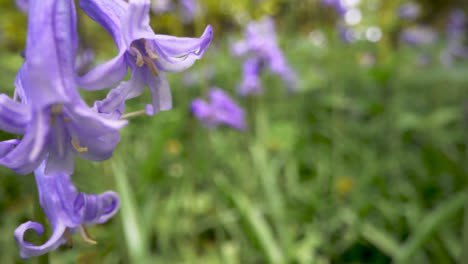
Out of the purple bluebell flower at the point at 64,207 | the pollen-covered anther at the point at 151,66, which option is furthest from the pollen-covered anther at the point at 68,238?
the pollen-covered anther at the point at 151,66

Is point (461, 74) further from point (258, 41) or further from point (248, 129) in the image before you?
point (248, 129)

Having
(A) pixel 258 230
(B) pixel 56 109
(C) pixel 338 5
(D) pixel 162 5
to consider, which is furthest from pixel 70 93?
(C) pixel 338 5

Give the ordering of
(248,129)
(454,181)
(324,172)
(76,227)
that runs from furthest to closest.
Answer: (248,129)
(324,172)
(454,181)
(76,227)

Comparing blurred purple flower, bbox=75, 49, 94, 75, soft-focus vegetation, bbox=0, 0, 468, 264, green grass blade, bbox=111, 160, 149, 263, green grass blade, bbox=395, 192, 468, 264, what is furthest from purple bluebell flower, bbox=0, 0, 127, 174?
green grass blade, bbox=395, 192, 468, 264

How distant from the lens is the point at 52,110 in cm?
36

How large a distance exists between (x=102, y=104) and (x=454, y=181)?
223cm

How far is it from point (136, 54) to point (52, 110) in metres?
0.12

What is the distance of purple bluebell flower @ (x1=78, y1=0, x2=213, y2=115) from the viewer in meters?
0.37

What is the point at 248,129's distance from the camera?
261 centimetres

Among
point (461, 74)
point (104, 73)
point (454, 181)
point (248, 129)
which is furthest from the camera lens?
point (248, 129)

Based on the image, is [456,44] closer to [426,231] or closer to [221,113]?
[221,113]

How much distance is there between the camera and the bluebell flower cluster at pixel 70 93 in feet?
1.10

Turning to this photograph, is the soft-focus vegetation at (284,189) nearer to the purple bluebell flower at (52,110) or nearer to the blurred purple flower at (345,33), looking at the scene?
the purple bluebell flower at (52,110)

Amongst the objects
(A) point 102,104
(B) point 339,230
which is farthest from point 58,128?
(B) point 339,230
